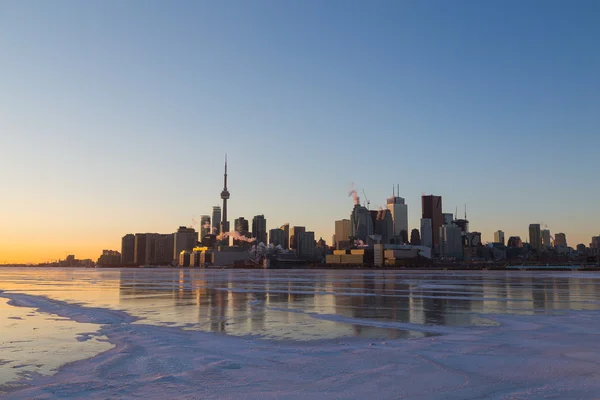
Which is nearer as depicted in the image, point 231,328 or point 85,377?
point 85,377

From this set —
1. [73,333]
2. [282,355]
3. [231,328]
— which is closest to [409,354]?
[282,355]

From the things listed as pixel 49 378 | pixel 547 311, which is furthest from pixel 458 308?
pixel 49 378

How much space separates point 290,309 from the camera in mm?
27453

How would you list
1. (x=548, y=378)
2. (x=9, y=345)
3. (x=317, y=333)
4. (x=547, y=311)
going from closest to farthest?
(x=548, y=378)
(x=9, y=345)
(x=317, y=333)
(x=547, y=311)

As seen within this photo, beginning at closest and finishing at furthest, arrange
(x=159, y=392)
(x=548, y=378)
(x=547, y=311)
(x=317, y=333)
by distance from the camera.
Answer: (x=159, y=392)
(x=548, y=378)
(x=317, y=333)
(x=547, y=311)

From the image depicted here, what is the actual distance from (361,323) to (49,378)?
1292 centimetres

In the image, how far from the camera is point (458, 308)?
89.6 ft

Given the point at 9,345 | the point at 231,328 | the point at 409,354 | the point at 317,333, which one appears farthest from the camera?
the point at 231,328

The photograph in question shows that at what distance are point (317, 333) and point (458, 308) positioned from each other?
Result: 12.4 meters

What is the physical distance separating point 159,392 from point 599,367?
35.4ft

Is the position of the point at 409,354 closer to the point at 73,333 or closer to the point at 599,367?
the point at 599,367

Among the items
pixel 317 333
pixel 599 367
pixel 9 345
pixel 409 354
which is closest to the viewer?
pixel 599 367

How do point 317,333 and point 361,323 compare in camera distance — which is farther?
point 361,323

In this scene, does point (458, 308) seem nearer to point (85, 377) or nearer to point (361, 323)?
point (361, 323)
